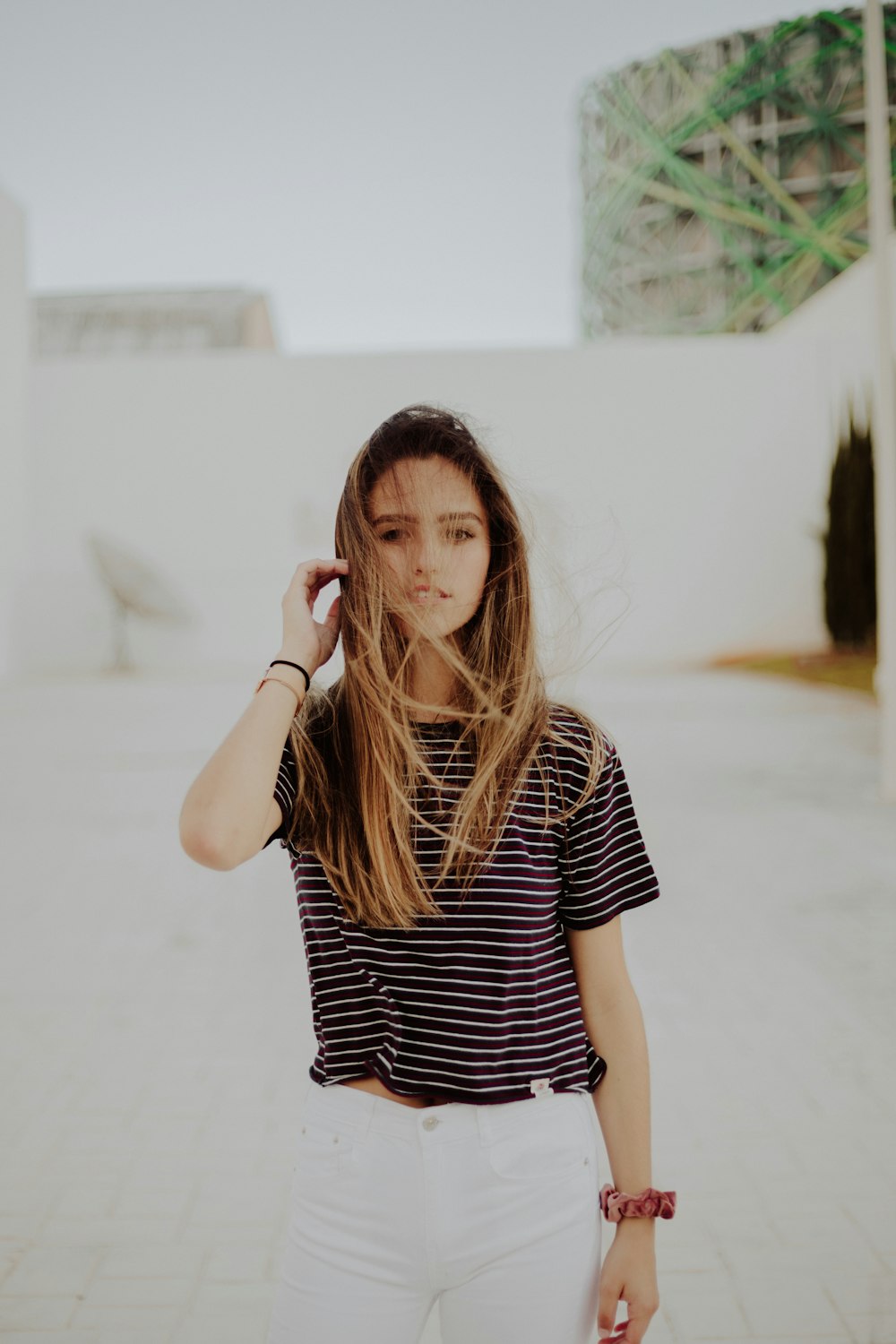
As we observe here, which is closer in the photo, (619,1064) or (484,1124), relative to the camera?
(484,1124)

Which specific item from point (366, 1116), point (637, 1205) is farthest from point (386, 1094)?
point (637, 1205)

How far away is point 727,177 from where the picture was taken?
2500cm

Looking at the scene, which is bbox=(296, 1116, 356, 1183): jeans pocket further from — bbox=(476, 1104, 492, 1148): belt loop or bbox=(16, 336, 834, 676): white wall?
bbox=(16, 336, 834, 676): white wall

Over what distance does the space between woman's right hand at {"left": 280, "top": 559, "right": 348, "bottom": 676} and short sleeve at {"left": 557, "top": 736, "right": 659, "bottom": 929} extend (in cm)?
26

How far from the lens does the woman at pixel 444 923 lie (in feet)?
3.18

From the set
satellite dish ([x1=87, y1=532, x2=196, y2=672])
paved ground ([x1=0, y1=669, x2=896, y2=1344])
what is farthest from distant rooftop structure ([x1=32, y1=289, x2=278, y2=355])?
paved ground ([x1=0, y1=669, x2=896, y2=1344])

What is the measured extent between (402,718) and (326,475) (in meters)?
14.1

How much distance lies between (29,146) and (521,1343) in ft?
54.7

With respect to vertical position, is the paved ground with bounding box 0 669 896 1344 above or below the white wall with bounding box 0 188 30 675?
below

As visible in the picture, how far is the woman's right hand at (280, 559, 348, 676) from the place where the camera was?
1073 millimetres

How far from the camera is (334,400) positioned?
1488 cm

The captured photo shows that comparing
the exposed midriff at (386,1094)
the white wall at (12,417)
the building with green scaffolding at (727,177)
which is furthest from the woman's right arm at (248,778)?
the building with green scaffolding at (727,177)

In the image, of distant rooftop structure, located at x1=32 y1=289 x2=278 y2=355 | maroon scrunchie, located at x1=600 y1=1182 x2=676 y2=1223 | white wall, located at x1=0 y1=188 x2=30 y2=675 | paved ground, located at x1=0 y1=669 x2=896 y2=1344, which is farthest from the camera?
distant rooftop structure, located at x1=32 y1=289 x2=278 y2=355

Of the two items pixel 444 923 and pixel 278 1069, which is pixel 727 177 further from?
pixel 444 923
